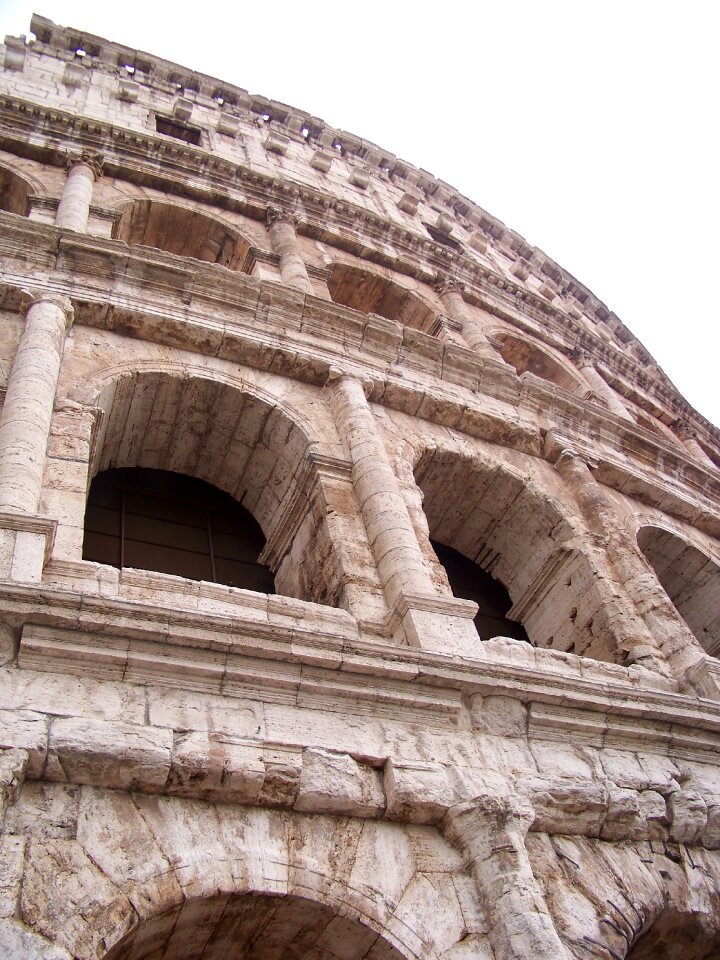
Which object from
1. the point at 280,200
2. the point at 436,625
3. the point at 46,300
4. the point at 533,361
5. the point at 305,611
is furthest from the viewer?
the point at 533,361

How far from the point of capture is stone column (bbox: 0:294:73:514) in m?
5.67

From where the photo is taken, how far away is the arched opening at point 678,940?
523 cm

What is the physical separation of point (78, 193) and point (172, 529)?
5520 millimetres

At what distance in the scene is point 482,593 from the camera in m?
9.32

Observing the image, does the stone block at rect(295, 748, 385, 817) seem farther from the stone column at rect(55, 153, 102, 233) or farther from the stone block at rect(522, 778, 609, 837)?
the stone column at rect(55, 153, 102, 233)

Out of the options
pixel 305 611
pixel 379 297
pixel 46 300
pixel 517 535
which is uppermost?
pixel 379 297

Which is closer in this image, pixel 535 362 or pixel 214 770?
pixel 214 770

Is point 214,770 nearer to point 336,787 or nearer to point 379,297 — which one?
point 336,787

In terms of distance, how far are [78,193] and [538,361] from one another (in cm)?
875

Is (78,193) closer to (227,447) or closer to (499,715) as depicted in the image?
(227,447)

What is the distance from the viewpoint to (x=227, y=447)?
332 inches

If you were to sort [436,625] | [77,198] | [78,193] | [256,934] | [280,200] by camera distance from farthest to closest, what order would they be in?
[280,200] → [78,193] → [77,198] → [436,625] → [256,934]

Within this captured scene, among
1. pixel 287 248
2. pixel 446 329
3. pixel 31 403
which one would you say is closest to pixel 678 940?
pixel 31 403

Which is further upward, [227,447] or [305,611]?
[227,447]
